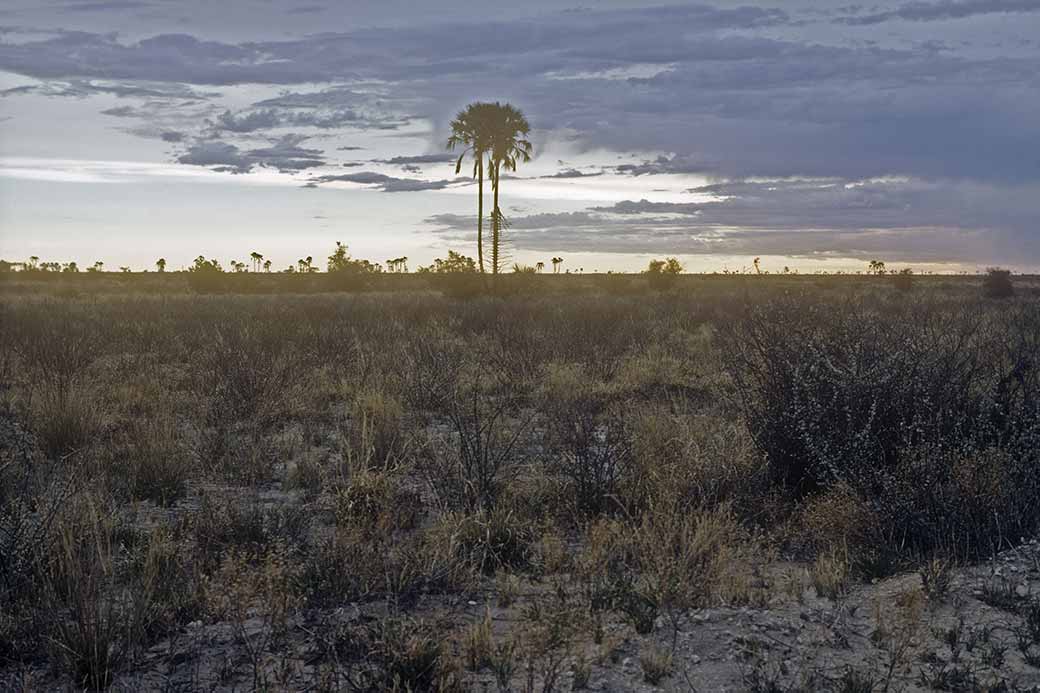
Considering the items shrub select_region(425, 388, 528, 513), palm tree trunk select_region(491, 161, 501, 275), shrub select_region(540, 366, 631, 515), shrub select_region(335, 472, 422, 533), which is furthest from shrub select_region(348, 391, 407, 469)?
palm tree trunk select_region(491, 161, 501, 275)

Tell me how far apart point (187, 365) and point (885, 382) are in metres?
11.7

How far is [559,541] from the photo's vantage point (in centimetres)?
543

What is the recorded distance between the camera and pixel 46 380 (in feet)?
35.4

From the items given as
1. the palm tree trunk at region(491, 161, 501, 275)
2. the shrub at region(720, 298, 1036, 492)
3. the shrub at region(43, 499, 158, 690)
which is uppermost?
the palm tree trunk at region(491, 161, 501, 275)

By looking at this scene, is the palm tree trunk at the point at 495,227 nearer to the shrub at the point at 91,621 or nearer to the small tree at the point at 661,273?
the small tree at the point at 661,273

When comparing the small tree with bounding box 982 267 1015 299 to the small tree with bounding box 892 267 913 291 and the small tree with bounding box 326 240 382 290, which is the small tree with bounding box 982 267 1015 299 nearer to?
the small tree with bounding box 892 267 913 291

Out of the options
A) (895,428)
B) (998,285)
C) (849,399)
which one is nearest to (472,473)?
(849,399)

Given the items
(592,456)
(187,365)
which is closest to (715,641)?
(592,456)

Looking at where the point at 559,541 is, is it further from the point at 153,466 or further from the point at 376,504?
the point at 153,466

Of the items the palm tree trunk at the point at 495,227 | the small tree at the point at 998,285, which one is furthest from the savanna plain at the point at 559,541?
the small tree at the point at 998,285

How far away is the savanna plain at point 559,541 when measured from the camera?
153 inches

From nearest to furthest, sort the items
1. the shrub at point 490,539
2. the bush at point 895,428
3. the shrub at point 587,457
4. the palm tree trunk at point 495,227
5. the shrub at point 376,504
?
the shrub at point 490,539 < the bush at point 895,428 < the shrub at point 376,504 < the shrub at point 587,457 < the palm tree trunk at point 495,227

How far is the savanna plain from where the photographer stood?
12.8 feet

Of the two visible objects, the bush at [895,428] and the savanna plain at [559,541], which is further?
the bush at [895,428]
